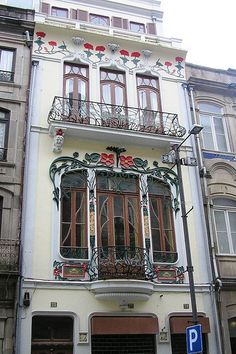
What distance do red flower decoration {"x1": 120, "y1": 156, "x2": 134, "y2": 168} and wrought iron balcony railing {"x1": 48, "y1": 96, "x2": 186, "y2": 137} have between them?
0.98 m

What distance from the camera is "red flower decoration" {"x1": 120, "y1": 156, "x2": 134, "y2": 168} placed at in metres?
15.1

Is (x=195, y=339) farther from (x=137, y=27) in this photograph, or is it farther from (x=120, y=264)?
(x=137, y=27)

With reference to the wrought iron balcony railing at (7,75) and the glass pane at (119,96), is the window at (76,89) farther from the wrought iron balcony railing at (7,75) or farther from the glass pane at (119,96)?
the wrought iron balcony railing at (7,75)

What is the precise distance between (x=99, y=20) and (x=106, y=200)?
8702 millimetres

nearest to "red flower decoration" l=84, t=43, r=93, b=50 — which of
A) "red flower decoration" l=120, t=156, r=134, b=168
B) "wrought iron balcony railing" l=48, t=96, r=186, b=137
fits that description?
"wrought iron balcony railing" l=48, t=96, r=186, b=137

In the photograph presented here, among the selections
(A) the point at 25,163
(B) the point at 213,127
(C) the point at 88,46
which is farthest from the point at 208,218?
(C) the point at 88,46

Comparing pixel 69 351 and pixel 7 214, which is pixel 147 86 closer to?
pixel 7 214

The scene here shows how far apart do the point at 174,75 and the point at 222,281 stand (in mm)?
8161

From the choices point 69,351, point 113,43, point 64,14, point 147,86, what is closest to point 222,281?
point 69,351

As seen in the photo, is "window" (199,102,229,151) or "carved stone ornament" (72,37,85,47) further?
"window" (199,102,229,151)

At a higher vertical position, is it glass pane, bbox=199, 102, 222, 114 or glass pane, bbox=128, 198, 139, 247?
glass pane, bbox=199, 102, 222, 114

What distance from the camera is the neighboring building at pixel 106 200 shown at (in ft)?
41.1

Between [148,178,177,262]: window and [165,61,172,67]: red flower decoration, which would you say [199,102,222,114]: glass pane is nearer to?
[165,61,172,67]: red flower decoration

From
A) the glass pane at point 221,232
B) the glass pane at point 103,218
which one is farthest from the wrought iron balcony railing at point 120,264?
the glass pane at point 221,232
